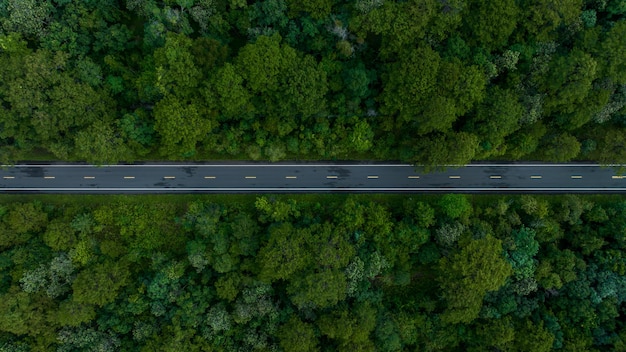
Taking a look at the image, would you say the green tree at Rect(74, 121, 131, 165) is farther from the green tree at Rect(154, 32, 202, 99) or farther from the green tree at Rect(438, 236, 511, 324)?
the green tree at Rect(438, 236, 511, 324)

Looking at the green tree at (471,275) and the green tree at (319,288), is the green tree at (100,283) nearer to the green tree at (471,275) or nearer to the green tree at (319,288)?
the green tree at (319,288)

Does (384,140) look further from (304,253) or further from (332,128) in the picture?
(304,253)

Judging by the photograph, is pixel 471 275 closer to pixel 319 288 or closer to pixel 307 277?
pixel 319 288

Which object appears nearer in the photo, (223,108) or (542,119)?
(223,108)

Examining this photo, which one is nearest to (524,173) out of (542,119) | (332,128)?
(542,119)

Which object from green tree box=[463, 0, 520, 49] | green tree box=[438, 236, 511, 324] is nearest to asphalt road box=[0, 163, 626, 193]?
green tree box=[438, 236, 511, 324]

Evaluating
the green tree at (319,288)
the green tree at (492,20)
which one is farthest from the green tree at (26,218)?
the green tree at (492,20)
